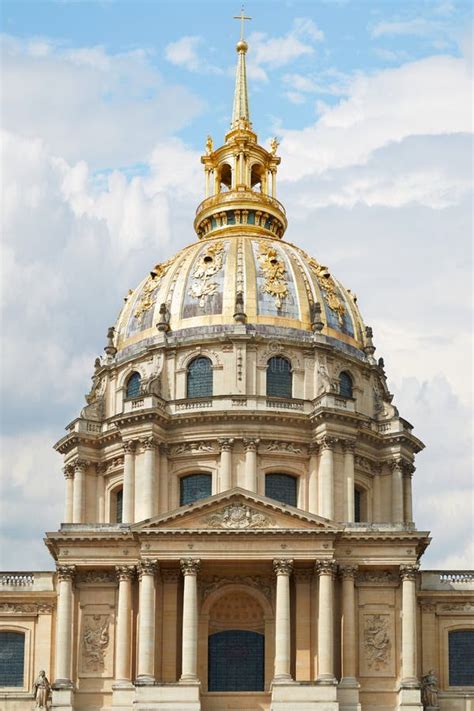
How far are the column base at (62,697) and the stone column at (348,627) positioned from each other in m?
12.9

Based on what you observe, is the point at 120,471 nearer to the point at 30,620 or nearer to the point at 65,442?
the point at 65,442

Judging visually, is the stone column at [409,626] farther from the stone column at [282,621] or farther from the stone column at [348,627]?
the stone column at [282,621]

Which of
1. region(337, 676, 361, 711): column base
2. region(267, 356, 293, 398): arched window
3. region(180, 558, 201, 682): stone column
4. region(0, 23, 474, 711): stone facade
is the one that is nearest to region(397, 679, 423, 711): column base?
region(0, 23, 474, 711): stone facade

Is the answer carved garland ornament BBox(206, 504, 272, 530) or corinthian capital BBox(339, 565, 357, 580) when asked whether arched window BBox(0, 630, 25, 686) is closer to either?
carved garland ornament BBox(206, 504, 272, 530)

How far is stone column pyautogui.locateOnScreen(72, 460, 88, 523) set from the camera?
89.1 m

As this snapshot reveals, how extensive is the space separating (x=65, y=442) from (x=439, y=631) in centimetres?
2556

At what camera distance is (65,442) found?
91.3 metres

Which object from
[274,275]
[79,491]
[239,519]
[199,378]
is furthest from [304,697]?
[274,275]

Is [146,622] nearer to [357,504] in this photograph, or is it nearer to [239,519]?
[239,519]

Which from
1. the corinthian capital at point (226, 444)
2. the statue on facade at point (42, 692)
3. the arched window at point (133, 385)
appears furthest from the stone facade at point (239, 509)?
the statue on facade at point (42, 692)

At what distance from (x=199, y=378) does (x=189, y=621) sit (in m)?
19.4

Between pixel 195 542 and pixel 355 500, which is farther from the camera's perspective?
pixel 355 500

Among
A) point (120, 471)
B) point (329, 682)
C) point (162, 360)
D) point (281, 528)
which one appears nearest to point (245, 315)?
point (162, 360)

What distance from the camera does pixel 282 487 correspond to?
86.5 m
